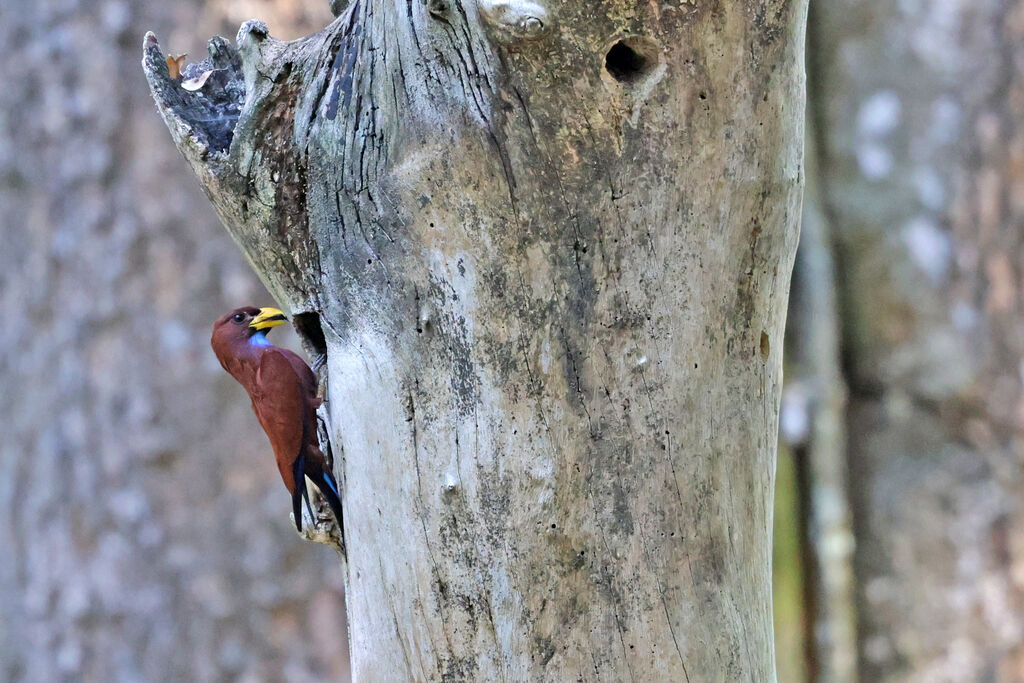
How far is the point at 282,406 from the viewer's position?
A: 2021mm

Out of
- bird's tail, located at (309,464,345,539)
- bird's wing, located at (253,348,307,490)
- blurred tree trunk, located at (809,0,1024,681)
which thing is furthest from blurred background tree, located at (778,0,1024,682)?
bird's tail, located at (309,464,345,539)

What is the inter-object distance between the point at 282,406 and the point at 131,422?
63.6 inches

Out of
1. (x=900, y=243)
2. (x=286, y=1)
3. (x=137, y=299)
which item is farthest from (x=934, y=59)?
(x=137, y=299)

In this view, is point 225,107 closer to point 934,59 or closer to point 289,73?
point 289,73

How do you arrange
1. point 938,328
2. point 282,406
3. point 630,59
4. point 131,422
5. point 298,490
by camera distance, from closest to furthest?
point 630,59, point 298,490, point 282,406, point 131,422, point 938,328

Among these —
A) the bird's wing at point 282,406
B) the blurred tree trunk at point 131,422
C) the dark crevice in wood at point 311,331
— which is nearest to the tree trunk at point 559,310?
the dark crevice in wood at point 311,331

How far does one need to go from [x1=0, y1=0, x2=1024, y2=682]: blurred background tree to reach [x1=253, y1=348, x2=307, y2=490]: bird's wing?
139cm

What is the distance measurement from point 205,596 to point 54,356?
105 cm

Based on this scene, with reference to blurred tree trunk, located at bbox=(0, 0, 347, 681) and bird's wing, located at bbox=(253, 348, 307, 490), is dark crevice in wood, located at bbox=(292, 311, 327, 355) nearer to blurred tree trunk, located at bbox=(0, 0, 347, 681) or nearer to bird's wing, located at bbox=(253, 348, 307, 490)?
bird's wing, located at bbox=(253, 348, 307, 490)

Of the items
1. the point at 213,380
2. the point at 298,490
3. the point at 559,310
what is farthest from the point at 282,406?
the point at 213,380

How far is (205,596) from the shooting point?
3320 millimetres

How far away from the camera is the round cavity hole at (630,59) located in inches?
51.4

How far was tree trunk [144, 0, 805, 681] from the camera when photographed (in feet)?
4.34

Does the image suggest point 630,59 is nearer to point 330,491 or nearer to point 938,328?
point 330,491
